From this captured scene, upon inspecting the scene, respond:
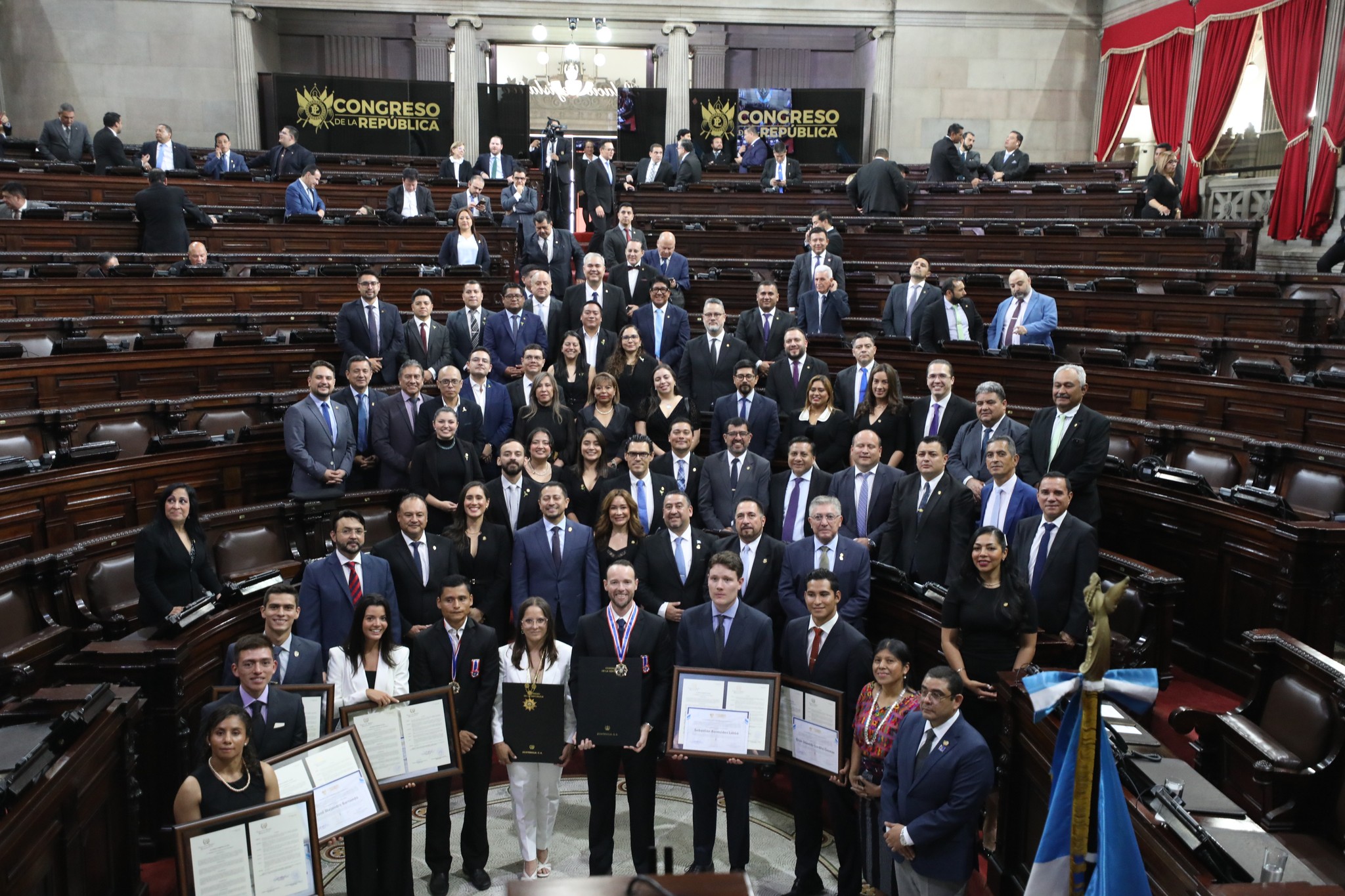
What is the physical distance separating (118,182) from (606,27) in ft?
30.1

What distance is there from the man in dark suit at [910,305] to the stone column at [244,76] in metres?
12.4

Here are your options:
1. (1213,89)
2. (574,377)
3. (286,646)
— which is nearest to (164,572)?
(286,646)

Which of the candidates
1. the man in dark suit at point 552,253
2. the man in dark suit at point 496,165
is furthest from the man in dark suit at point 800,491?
the man in dark suit at point 496,165

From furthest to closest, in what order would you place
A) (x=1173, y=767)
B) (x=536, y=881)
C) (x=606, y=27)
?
(x=606, y=27) < (x=1173, y=767) < (x=536, y=881)

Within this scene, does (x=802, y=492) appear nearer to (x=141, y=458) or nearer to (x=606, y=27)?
(x=141, y=458)

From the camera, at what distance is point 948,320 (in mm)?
7973

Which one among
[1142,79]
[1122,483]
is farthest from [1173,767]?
[1142,79]

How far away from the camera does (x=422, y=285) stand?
29.6 ft

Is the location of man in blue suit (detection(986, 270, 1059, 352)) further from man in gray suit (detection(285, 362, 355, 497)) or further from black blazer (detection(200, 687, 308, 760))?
black blazer (detection(200, 687, 308, 760))

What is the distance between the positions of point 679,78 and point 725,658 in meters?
14.9

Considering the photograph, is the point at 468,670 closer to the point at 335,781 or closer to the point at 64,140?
the point at 335,781

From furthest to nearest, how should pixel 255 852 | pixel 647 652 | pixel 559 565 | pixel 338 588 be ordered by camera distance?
pixel 559 565 → pixel 338 588 → pixel 647 652 → pixel 255 852

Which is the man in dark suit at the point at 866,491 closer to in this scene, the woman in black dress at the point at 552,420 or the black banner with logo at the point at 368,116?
the woman in black dress at the point at 552,420

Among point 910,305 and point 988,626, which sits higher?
point 910,305
